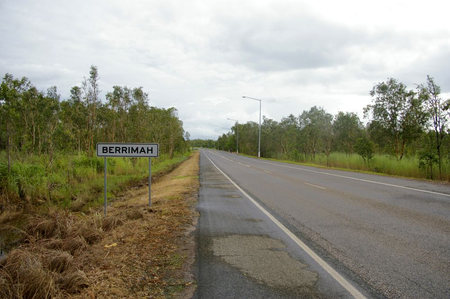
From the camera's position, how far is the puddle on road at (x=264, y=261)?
400cm

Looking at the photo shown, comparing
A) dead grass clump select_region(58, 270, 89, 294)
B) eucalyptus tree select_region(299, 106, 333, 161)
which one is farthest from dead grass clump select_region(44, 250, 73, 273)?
eucalyptus tree select_region(299, 106, 333, 161)

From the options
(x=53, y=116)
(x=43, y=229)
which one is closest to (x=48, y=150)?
(x=53, y=116)

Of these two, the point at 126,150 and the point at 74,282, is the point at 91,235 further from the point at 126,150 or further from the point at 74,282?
the point at 126,150

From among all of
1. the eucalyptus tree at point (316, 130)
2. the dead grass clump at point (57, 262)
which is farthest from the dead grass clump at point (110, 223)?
the eucalyptus tree at point (316, 130)

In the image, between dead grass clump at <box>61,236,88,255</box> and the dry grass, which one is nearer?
the dry grass

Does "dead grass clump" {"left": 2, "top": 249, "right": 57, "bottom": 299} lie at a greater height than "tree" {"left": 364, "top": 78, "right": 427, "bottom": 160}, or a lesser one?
lesser

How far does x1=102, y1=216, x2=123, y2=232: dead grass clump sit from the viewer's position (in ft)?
21.8

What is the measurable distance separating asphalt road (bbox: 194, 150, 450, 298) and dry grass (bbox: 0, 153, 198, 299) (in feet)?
1.37

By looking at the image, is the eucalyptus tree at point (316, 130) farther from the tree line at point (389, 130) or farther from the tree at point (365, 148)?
the tree at point (365, 148)

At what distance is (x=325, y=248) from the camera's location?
525 cm

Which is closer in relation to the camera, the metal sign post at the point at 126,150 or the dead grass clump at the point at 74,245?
the dead grass clump at the point at 74,245

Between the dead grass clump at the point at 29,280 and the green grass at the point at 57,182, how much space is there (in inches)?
326

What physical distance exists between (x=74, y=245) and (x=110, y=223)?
1363 mm

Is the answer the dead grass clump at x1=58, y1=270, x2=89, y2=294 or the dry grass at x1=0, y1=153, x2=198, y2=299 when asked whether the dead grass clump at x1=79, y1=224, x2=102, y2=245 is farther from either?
the dead grass clump at x1=58, y1=270, x2=89, y2=294
